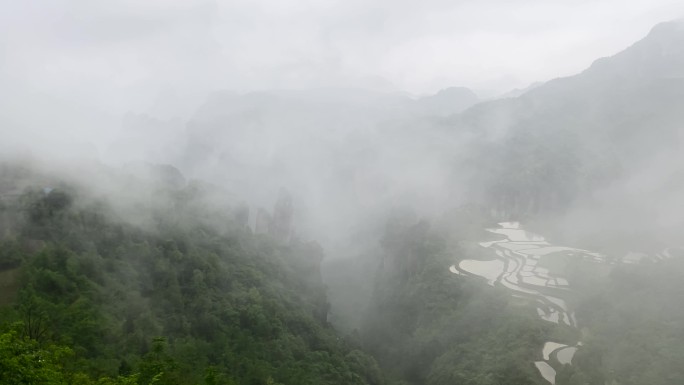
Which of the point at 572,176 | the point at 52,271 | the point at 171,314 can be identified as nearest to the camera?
the point at 52,271

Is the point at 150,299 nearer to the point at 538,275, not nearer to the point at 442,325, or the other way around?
the point at 442,325

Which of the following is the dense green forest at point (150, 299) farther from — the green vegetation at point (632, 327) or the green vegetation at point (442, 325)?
the green vegetation at point (632, 327)

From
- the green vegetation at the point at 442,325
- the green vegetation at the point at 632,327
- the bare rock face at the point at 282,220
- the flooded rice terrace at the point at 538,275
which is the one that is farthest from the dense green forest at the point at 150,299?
the bare rock face at the point at 282,220

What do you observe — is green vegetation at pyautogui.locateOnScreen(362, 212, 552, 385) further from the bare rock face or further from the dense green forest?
the bare rock face

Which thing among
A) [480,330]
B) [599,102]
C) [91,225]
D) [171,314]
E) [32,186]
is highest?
[599,102]

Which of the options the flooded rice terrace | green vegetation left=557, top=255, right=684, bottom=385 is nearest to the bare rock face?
the flooded rice terrace

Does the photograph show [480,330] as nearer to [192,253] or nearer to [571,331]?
[571,331]

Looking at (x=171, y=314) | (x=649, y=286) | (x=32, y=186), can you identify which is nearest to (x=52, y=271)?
(x=171, y=314)
